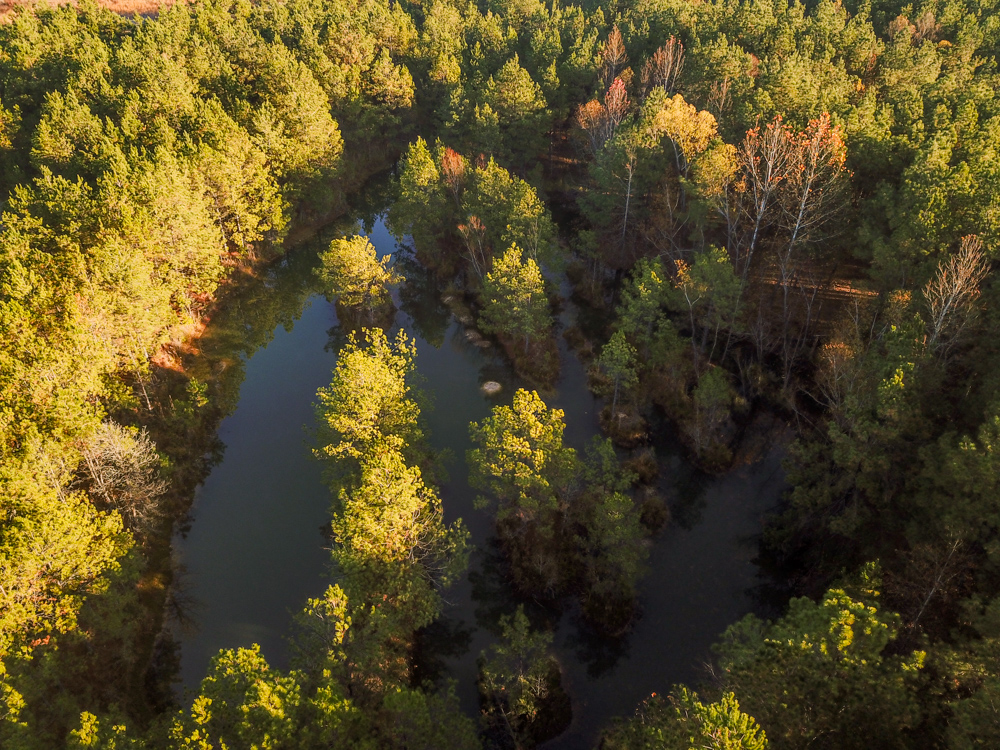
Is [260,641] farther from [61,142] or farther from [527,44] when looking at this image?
[527,44]

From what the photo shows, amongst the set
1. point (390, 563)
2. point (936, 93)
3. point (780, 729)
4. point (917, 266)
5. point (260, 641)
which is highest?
point (936, 93)

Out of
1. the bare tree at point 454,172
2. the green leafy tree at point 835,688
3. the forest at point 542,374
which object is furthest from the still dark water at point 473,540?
the bare tree at point 454,172

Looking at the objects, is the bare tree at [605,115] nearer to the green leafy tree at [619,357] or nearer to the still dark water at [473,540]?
the still dark water at [473,540]

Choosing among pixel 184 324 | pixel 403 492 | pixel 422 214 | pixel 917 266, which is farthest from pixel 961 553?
pixel 184 324

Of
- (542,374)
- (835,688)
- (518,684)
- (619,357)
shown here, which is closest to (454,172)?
(542,374)

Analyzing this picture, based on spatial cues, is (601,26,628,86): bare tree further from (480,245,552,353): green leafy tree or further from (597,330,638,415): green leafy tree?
(597,330,638,415): green leafy tree

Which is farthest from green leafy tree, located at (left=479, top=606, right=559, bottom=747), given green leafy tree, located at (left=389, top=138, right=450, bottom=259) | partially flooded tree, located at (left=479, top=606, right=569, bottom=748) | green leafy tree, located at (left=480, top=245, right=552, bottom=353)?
green leafy tree, located at (left=389, top=138, right=450, bottom=259)
